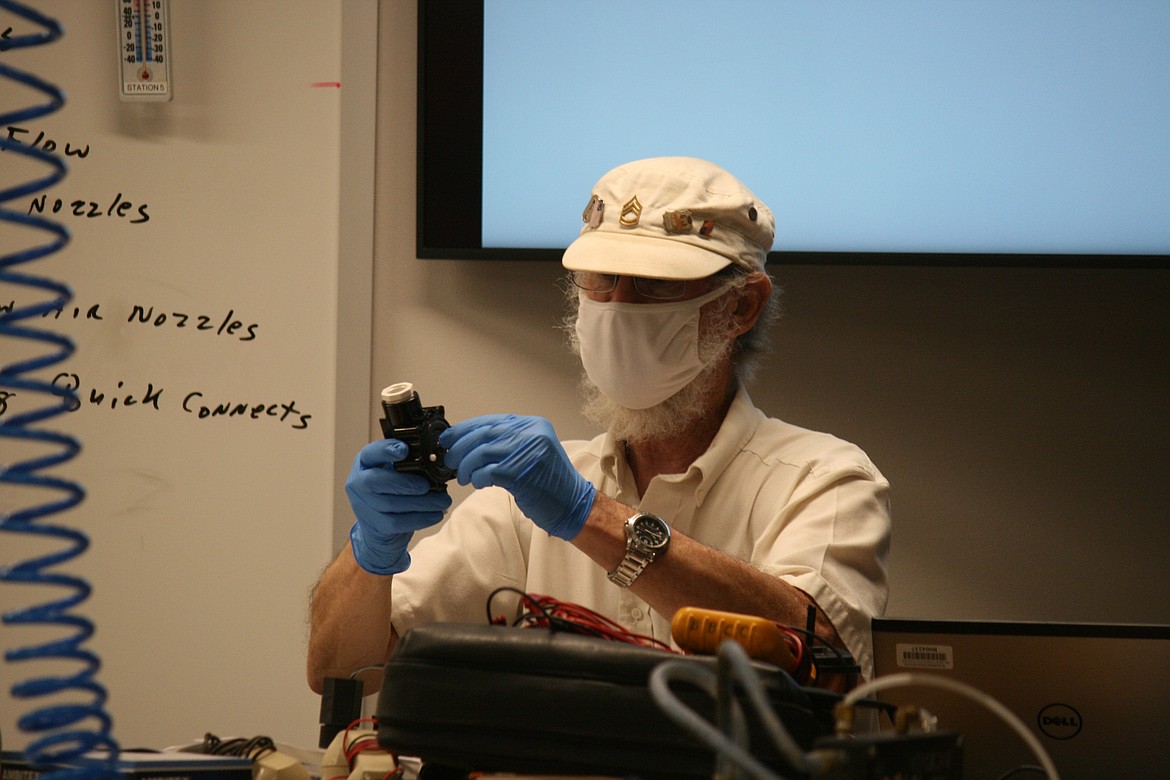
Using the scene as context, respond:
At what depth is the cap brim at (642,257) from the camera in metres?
1.49

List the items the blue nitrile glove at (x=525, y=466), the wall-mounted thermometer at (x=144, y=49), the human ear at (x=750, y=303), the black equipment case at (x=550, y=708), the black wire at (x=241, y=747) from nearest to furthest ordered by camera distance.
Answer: the black equipment case at (x=550, y=708), the black wire at (x=241, y=747), the blue nitrile glove at (x=525, y=466), the human ear at (x=750, y=303), the wall-mounted thermometer at (x=144, y=49)

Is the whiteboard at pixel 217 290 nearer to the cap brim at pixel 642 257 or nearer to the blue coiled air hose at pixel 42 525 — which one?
the cap brim at pixel 642 257

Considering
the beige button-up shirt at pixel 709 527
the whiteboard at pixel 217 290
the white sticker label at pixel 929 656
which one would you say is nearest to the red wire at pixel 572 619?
the white sticker label at pixel 929 656

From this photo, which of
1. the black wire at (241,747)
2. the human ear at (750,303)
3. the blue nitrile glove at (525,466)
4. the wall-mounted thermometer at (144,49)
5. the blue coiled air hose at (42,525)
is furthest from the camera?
the wall-mounted thermometer at (144,49)

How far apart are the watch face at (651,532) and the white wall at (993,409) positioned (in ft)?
2.31

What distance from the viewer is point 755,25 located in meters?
1.91

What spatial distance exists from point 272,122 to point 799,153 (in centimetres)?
95

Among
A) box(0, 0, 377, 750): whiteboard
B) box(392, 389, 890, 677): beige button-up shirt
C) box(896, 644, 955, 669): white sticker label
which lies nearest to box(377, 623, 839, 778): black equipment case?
box(896, 644, 955, 669): white sticker label

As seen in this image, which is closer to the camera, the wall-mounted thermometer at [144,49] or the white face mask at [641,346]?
the white face mask at [641,346]

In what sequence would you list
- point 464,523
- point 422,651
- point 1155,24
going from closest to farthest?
1. point 422,651
2. point 464,523
3. point 1155,24

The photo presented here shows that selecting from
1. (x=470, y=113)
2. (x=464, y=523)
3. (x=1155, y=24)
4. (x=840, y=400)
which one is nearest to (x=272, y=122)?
(x=470, y=113)

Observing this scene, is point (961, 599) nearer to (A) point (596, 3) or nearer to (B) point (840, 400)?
(B) point (840, 400)

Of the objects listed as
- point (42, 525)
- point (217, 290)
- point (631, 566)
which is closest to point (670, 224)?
point (631, 566)

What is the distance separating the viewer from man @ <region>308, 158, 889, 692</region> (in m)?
1.33
